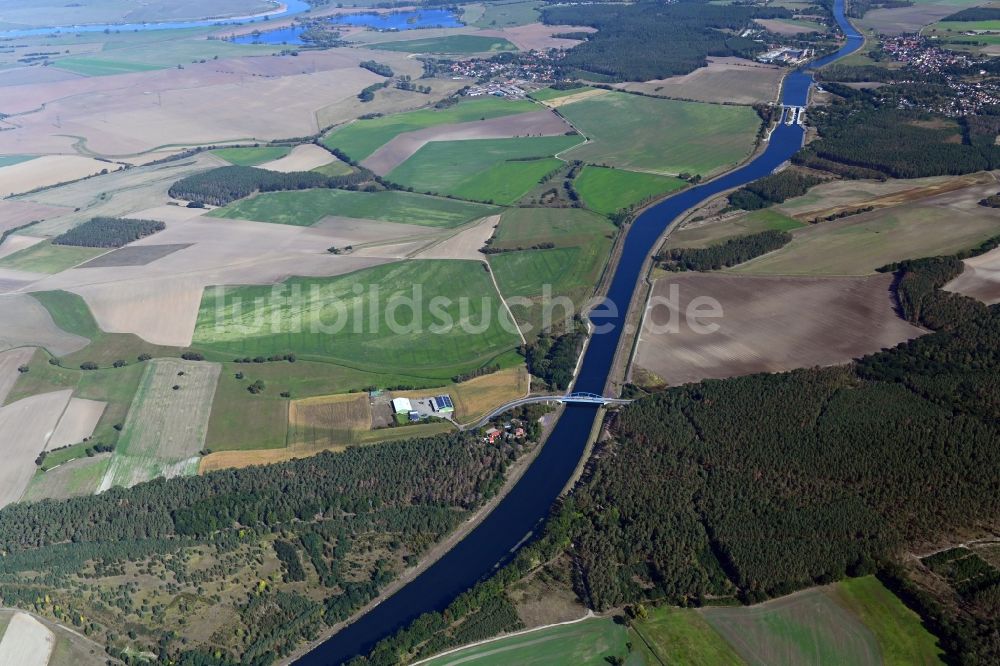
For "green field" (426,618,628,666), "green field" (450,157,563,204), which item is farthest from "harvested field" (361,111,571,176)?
"green field" (426,618,628,666)

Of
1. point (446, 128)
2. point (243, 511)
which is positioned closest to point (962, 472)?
point (243, 511)

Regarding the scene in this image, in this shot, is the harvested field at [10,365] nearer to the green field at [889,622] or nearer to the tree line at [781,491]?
the tree line at [781,491]

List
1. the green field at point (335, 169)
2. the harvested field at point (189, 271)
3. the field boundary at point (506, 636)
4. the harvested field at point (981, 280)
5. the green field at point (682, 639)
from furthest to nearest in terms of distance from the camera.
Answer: the green field at point (335, 169) → the harvested field at point (189, 271) → the harvested field at point (981, 280) → the field boundary at point (506, 636) → the green field at point (682, 639)

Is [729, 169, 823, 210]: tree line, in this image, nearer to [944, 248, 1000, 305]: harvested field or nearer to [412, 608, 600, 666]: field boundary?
[944, 248, 1000, 305]: harvested field

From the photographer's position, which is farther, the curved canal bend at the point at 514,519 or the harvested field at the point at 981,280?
the harvested field at the point at 981,280

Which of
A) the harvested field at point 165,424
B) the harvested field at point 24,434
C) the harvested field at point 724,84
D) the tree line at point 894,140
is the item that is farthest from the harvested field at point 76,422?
the harvested field at point 724,84

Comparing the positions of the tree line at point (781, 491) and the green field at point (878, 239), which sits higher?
the green field at point (878, 239)

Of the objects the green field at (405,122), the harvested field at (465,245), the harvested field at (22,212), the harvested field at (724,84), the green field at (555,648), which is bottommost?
the green field at (555,648)

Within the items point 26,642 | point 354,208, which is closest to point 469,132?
point 354,208
